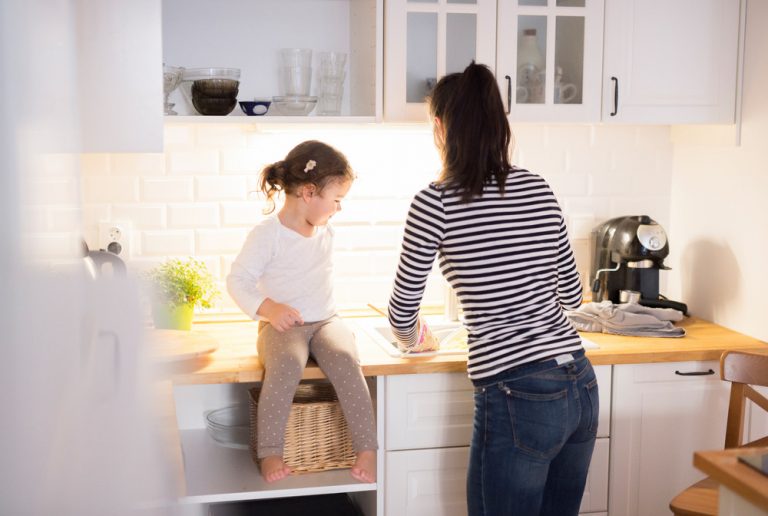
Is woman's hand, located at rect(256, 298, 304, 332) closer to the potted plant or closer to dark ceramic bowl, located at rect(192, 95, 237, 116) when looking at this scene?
the potted plant

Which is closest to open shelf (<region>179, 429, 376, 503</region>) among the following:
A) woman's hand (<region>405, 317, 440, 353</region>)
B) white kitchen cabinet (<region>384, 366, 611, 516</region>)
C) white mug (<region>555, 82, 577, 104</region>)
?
white kitchen cabinet (<region>384, 366, 611, 516</region>)

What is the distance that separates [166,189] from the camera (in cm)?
248

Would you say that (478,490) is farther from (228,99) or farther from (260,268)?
(228,99)

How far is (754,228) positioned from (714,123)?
332 millimetres

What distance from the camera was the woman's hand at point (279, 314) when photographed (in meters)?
2.06

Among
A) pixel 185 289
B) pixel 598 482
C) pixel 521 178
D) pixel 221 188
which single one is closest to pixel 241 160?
pixel 221 188

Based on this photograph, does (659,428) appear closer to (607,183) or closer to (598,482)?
(598,482)

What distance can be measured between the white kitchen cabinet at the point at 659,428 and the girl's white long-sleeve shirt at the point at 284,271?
2.67 feet

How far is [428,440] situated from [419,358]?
0.22 metres

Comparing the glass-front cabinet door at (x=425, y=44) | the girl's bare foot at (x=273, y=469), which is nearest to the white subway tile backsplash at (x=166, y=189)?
the glass-front cabinet door at (x=425, y=44)

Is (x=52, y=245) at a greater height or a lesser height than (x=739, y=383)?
greater

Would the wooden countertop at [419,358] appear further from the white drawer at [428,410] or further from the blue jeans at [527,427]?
the blue jeans at [527,427]

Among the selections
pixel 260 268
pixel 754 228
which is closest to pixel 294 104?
pixel 260 268

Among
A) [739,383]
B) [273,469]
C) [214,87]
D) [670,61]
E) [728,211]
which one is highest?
[670,61]
